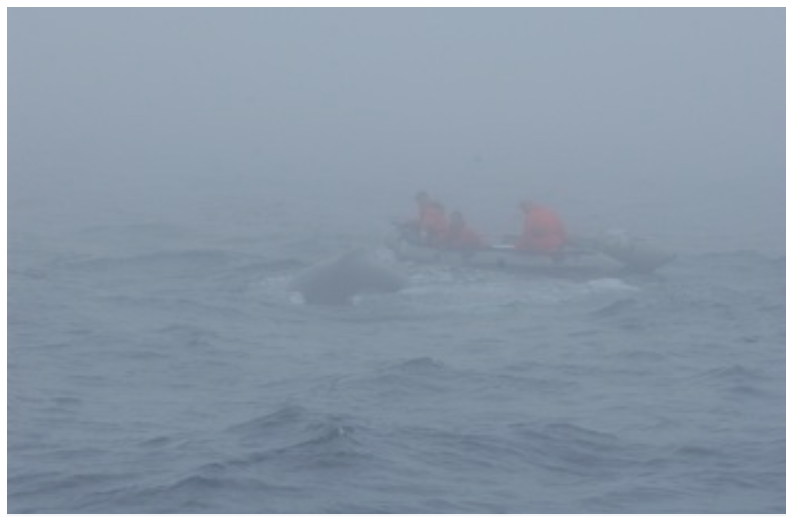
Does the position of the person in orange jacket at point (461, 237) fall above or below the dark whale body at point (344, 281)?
above

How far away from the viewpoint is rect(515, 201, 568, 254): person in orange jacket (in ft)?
81.7

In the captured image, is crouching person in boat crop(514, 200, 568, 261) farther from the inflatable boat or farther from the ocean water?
the ocean water

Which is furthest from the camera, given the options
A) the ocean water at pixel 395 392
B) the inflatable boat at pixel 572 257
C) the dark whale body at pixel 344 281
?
the inflatable boat at pixel 572 257

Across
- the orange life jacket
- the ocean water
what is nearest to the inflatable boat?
the orange life jacket

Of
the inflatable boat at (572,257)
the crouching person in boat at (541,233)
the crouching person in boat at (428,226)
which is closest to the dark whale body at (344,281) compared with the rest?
the inflatable boat at (572,257)

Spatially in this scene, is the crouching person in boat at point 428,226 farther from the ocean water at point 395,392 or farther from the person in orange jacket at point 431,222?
the ocean water at point 395,392

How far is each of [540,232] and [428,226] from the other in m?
1.53

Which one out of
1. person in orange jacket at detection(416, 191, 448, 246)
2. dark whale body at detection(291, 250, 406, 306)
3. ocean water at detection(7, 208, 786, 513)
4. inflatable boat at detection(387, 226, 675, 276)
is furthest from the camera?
person in orange jacket at detection(416, 191, 448, 246)

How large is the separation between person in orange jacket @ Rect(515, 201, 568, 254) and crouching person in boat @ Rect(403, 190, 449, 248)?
102 centimetres

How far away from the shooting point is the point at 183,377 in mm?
17156

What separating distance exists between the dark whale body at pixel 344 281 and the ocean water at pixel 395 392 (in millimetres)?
277

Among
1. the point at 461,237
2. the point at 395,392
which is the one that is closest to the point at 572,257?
the point at 461,237

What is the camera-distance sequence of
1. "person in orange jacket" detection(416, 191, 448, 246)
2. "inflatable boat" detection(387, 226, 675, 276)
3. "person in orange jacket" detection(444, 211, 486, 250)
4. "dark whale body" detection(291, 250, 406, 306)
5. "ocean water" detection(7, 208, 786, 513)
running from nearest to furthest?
"ocean water" detection(7, 208, 786, 513), "dark whale body" detection(291, 250, 406, 306), "inflatable boat" detection(387, 226, 675, 276), "person in orange jacket" detection(444, 211, 486, 250), "person in orange jacket" detection(416, 191, 448, 246)

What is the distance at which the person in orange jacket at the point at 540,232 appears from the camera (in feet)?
81.7
